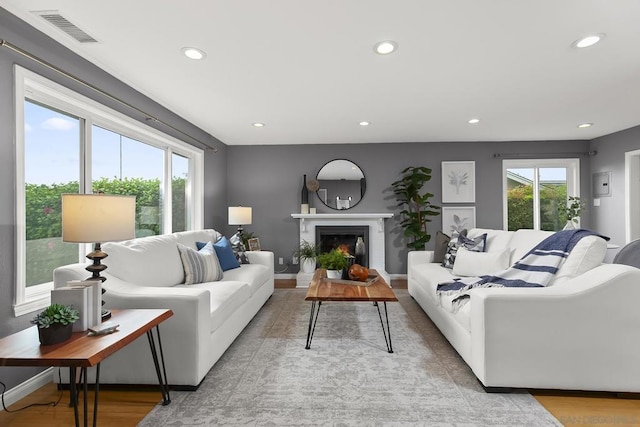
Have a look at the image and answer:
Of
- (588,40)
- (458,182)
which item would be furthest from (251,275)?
(458,182)

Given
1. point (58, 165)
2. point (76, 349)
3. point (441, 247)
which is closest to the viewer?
point (76, 349)

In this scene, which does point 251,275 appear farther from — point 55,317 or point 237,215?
point 55,317

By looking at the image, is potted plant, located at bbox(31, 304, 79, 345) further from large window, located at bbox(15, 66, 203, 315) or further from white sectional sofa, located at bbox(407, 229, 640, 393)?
white sectional sofa, located at bbox(407, 229, 640, 393)

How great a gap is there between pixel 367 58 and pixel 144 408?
9.17 feet

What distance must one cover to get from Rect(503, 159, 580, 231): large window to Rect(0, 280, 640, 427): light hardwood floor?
13.4 feet

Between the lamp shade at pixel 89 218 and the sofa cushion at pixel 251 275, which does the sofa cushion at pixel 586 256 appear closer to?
the sofa cushion at pixel 251 275

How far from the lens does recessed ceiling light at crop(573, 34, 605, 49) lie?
2240mm

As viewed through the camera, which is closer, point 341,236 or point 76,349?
point 76,349

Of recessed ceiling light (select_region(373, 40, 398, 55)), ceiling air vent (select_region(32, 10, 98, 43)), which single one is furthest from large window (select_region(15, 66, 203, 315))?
recessed ceiling light (select_region(373, 40, 398, 55))

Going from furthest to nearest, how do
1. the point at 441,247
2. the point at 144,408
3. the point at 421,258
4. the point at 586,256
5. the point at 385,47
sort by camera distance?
the point at 421,258 < the point at 441,247 < the point at 385,47 < the point at 586,256 < the point at 144,408

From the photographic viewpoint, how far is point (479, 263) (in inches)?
128

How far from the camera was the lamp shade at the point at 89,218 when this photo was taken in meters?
1.69

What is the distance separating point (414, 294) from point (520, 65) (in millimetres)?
2619

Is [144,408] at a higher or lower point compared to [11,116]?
lower
